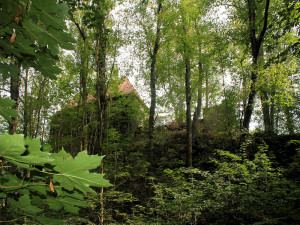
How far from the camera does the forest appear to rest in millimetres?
442

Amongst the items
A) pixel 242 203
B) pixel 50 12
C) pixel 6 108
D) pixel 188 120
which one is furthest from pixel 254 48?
pixel 6 108

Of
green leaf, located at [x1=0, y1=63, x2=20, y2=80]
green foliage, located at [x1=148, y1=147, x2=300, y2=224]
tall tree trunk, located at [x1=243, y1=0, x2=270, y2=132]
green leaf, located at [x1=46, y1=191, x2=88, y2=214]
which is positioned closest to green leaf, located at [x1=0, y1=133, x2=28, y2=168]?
green leaf, located at [x1=46, y1=191, x2=88, y2=214]

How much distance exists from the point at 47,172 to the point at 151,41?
11268 mm

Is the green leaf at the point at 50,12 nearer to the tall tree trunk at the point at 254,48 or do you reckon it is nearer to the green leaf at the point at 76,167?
the green leaf at the point at 76,167

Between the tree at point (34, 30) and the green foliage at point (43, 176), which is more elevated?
the tree at point (34, 30)

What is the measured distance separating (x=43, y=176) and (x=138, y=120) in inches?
445

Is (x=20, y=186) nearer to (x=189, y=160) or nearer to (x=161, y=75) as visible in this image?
(x=189, y=160)

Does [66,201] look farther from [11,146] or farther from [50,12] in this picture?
[50,12]

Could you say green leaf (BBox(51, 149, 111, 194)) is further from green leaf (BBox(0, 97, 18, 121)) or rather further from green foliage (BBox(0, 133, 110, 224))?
green leaf (BBox(0, 97, 18, 121))

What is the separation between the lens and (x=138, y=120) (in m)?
11.7

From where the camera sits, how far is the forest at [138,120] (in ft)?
1.45

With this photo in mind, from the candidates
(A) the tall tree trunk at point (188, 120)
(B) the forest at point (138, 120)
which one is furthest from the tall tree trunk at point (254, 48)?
(A) the tall tree trunk at point (188, 120)

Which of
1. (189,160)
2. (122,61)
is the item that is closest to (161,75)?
(122,61)

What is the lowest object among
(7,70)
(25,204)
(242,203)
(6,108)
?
(242,203)
